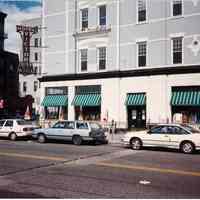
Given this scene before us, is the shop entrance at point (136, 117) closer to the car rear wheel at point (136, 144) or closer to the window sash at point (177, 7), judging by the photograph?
the window sash at point (177, 7)

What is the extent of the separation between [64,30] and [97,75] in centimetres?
581

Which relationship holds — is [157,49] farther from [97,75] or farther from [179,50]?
[97,75]

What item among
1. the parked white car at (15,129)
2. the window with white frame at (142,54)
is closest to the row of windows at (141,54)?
the window with white frame at (142,54)

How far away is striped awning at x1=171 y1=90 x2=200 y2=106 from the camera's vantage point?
26373mm

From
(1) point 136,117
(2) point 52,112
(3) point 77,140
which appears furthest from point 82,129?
(2) point 52,112

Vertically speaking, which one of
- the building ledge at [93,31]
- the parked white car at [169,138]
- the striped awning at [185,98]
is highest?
the building ledge at [93,31]

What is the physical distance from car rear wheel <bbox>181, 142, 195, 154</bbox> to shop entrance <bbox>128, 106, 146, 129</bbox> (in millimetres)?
11030

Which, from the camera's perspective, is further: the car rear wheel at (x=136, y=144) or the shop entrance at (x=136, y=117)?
the shop entrance at (x=136, y=117)

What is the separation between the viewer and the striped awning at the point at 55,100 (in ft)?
110

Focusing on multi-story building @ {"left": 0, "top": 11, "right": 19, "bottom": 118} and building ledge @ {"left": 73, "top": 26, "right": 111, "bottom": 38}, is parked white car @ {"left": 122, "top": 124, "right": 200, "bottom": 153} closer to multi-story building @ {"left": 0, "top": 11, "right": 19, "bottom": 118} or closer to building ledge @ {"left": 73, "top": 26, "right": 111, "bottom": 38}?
building ledge @ {"left": 73, "top": 26, "right": 111, "bottom": 38}

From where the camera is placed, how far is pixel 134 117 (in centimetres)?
3014

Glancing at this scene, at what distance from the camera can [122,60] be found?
1200 inches

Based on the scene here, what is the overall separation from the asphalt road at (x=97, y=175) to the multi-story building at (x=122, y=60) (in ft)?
35.9

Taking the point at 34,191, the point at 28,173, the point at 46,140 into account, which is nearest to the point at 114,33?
the point at 46,140
